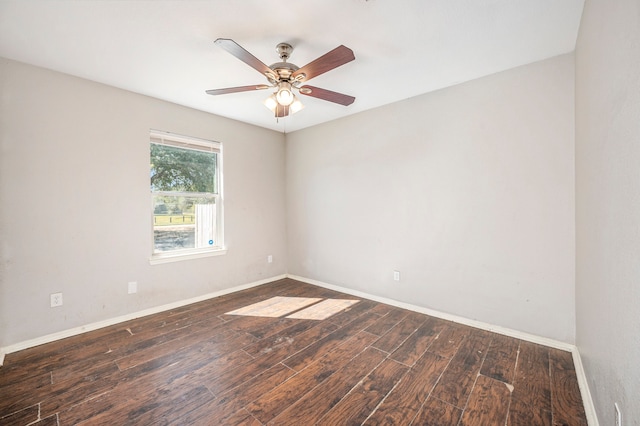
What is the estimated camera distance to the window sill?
3134 millimetres

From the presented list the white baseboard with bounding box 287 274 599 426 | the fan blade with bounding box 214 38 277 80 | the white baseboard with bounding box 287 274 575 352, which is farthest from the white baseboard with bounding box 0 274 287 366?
the fan blade with bounding box 214 38 277 80

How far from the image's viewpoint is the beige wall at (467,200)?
7.43 feet

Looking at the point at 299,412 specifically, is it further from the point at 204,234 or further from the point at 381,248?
the point at 204,234

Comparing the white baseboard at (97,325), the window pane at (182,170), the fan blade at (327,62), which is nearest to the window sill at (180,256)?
the white baseboard at (97,325)

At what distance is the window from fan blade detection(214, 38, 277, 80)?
1.98 meters

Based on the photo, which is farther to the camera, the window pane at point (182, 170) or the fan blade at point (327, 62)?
the window pane at point (182, 170)

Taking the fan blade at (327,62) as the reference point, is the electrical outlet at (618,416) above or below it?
below

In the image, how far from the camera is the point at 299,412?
158 cm

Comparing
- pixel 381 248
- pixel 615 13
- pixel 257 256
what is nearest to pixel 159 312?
pixel 257 256

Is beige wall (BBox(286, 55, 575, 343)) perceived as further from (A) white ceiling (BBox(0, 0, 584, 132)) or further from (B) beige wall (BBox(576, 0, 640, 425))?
(B) beige wall (BBox(576, 0, 640, 425))

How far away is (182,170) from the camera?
3.46 m

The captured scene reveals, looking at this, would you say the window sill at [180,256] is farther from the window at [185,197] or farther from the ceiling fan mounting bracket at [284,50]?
the ceiling fan mounting bracket at [284,50]

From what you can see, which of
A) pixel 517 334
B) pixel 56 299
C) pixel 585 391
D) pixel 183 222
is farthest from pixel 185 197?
pixel 585 391

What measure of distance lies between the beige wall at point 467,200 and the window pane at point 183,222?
1.69 meters
